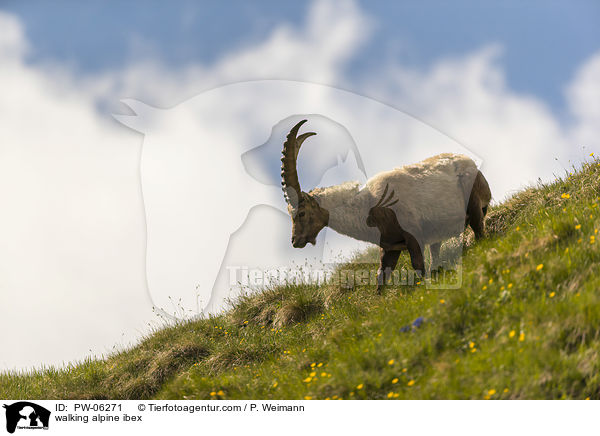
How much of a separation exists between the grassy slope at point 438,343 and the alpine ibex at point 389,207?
0.90 m

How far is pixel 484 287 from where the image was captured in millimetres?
6266

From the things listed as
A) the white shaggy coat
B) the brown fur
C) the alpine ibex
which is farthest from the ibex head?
the brown fur

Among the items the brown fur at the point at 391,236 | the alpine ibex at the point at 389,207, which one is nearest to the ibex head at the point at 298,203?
the alpine ibex at the point at 389,207

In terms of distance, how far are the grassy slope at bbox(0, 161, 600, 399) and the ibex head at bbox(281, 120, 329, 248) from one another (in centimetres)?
155

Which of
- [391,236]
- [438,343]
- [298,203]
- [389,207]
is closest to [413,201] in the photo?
[389,207]

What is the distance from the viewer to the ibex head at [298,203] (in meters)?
8.93

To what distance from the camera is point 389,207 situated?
955 centimetres

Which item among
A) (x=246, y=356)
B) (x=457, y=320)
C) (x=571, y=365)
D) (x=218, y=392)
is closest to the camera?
(x=571, y=365)

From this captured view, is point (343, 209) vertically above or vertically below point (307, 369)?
above

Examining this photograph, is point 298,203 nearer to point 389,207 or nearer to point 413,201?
point 389,207

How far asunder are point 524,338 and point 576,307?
63 centimetres

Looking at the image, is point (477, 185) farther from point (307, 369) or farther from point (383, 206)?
point (307, 369)

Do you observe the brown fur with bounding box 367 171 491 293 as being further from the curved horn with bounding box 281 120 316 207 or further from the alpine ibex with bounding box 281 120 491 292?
the curved horn with bounding box 281 120 316 207

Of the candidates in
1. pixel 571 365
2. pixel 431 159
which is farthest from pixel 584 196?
pixel 571 365
